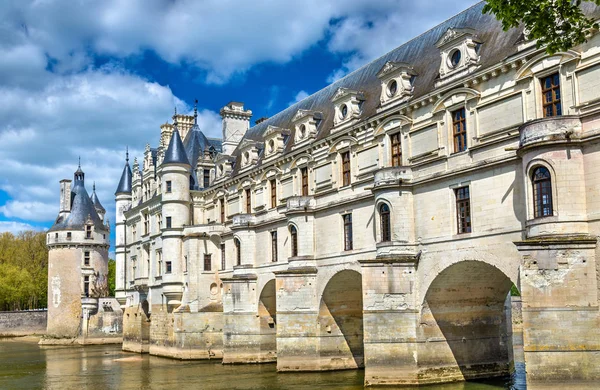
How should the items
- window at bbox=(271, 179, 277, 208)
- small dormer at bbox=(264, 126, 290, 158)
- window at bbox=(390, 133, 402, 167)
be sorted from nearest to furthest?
window at bbox=(390, 133, 402, 167)
window at bbox=(271, 179, 277, 208)
small dormer at bbox=(264, 126, 290, 158)

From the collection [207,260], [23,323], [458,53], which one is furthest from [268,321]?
[23,323]

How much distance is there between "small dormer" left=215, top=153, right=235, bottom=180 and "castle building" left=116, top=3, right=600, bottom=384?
7.42 ft

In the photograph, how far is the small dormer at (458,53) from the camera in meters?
22.0

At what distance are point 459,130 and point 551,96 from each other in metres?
3.71

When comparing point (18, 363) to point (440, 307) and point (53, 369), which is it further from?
point (440, 307)

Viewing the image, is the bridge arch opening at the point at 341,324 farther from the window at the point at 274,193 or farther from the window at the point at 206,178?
the window at the point at 206,178

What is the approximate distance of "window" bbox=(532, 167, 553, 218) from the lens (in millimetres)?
17703

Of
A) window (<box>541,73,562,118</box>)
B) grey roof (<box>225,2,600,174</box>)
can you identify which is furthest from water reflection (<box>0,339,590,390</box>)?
grey roof (<box>225,2,600,174</box>)

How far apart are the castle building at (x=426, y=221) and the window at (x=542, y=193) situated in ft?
0.12

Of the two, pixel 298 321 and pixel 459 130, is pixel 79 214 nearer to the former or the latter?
pixel 298 321

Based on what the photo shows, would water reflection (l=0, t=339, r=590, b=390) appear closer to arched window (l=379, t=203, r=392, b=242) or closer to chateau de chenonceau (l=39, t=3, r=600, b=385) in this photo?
chateau de chenonceau (l=39, t=3, r=600, b=385)

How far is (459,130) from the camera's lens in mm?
22234

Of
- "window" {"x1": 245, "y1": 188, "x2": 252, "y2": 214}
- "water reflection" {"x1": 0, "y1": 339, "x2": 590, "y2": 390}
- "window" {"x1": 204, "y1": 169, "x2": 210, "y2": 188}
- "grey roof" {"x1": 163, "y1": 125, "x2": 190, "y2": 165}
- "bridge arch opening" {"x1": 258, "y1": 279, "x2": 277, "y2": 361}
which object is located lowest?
"water reflection" {"x1": 0, "y1": 339, "x2": 590, "y2": 390}

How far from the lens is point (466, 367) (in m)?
23.8
